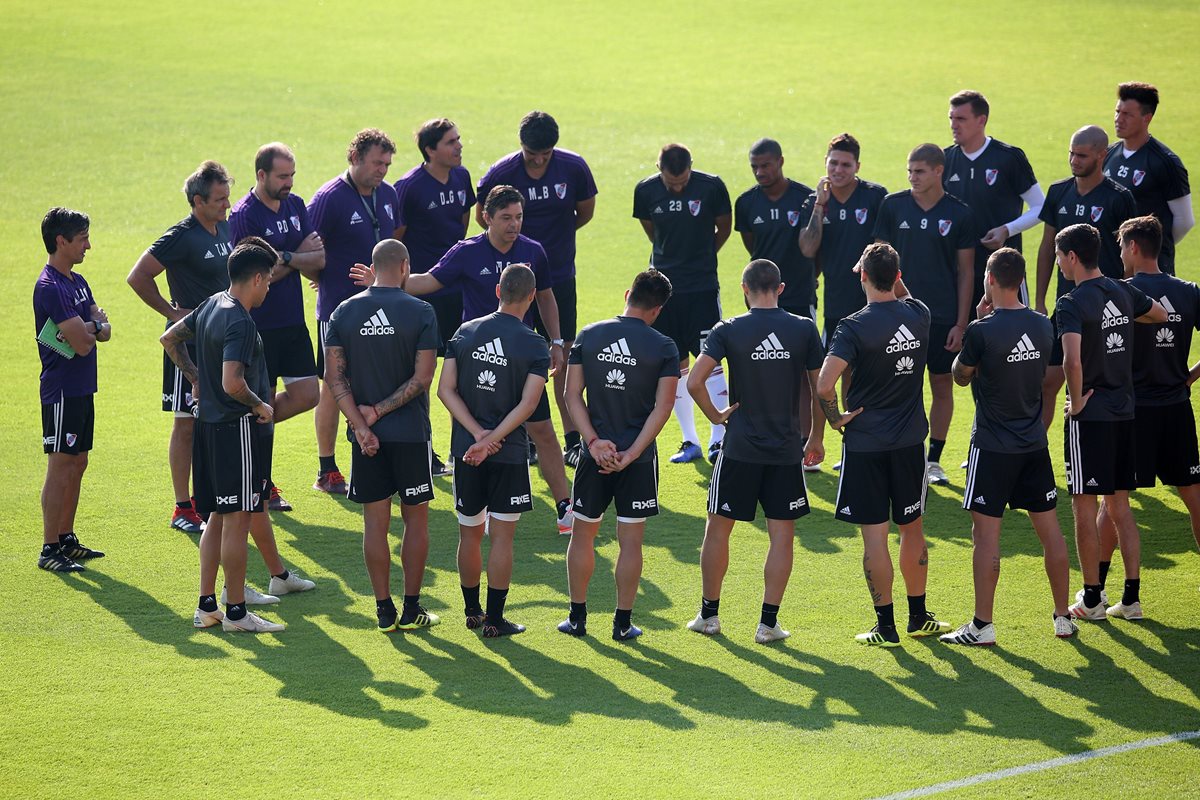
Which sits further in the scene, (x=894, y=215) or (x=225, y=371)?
(x=894, y=215)

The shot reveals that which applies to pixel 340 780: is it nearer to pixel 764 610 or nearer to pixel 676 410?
pixel 764 610

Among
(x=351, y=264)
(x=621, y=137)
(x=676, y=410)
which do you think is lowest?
(x=676, y=410)

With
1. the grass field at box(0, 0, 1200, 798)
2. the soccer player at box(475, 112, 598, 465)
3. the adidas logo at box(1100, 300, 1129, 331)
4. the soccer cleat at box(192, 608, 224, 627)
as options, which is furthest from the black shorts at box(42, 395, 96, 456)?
the adidas logo at box(1100, 300, 1129, 331)

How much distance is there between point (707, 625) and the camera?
7.88 metres

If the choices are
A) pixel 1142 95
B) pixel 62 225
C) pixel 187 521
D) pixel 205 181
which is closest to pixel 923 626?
pixel 1142 95

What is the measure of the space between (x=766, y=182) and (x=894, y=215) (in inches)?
43.1

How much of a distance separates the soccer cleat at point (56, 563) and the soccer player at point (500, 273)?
290 cm

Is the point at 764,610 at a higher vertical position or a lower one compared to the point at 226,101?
lower

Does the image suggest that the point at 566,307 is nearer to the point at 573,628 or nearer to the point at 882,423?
the point at 573,628

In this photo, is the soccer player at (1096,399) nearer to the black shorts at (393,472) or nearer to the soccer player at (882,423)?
the soccer player at (882,423)

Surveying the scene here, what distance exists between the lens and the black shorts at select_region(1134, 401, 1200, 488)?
817 centimetres

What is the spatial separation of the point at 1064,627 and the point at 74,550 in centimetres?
633

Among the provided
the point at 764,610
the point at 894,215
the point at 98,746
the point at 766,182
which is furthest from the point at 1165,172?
the point at 98,746

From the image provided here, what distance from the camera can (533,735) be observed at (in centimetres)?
655
